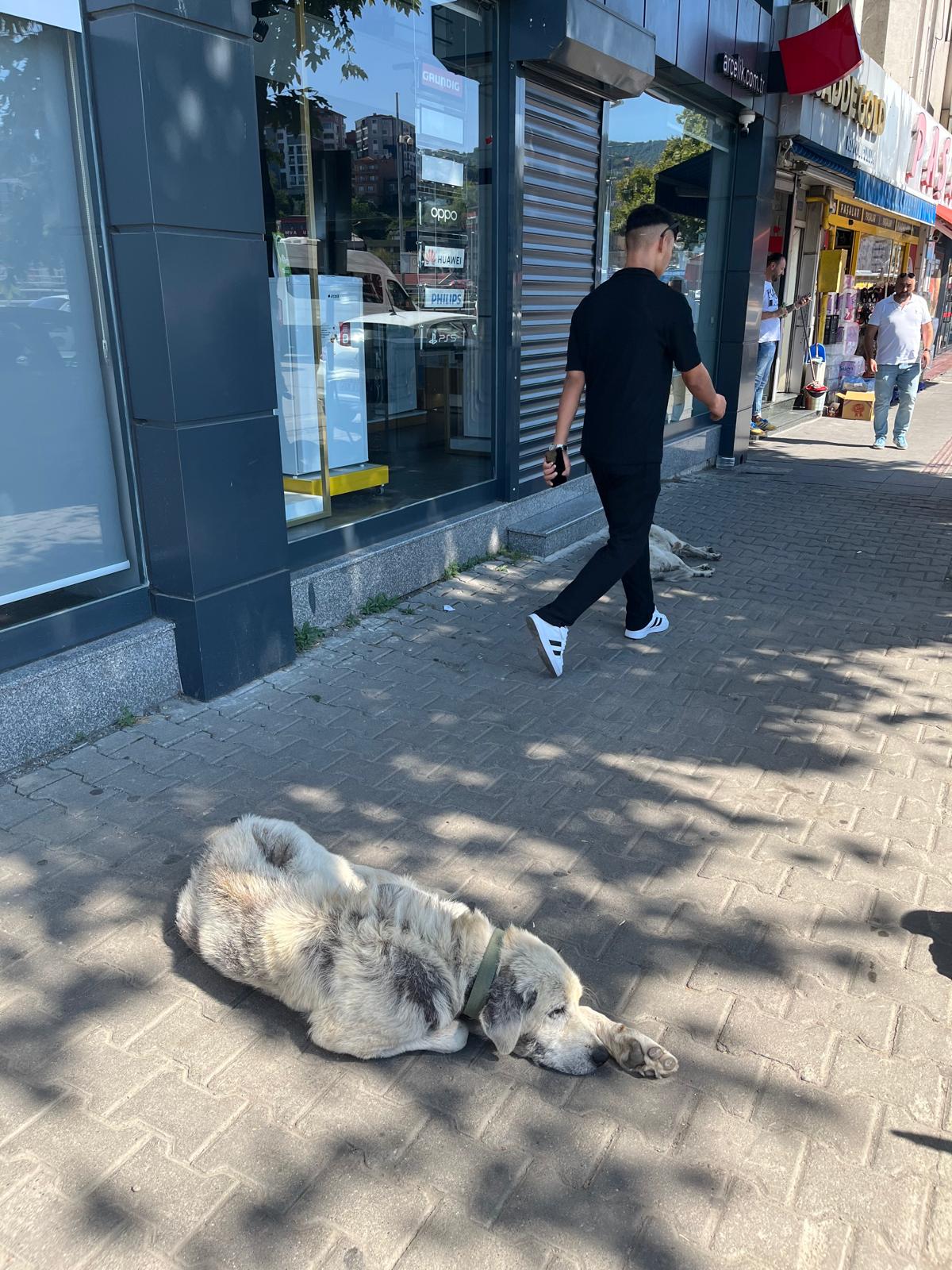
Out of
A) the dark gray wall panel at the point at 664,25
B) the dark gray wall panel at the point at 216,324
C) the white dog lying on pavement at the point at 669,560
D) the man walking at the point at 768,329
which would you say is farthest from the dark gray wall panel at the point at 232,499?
the man walking at the point at 768,329

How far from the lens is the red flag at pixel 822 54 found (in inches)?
394

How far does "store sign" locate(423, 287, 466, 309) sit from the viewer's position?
22.1 ft

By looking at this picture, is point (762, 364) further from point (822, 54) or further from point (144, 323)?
point (144, 323)

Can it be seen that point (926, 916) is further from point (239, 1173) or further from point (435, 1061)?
point (239, 1173)

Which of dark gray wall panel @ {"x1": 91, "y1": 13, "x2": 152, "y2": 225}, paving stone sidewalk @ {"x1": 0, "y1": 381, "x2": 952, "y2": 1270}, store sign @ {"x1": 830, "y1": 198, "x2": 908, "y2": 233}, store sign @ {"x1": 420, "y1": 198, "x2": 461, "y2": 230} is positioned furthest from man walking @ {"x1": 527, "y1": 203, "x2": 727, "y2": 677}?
store sign @ {"x1": 830, "y1": 198, "x2": 908, "y2": 233}

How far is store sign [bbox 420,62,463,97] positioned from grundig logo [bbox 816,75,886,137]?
7453mm

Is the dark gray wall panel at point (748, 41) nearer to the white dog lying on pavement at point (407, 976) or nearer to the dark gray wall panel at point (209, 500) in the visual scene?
the dark gray wall panel at point (209, 500)

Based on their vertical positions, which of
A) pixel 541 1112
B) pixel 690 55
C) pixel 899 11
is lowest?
pixel 541 1112

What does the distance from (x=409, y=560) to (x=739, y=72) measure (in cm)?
685

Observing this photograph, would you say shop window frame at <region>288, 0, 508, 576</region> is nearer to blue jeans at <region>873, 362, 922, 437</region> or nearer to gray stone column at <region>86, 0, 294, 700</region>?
gray stone column at <region>86, 0, 294, 700</region>

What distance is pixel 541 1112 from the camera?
7.91 feet

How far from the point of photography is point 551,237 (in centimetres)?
754

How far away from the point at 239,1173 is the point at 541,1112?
0.74 metres

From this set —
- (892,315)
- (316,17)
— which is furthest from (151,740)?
(892,315)
